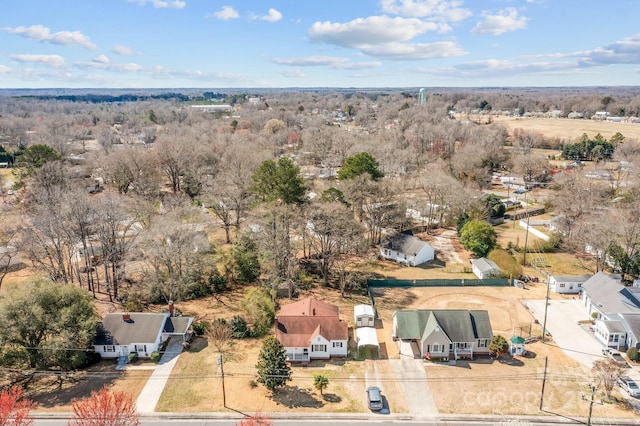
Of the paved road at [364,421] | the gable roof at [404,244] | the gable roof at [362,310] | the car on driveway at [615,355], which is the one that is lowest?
the paved road at [364,421]

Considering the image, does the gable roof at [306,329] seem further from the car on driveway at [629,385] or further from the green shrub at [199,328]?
the car on driveway at [629,385]

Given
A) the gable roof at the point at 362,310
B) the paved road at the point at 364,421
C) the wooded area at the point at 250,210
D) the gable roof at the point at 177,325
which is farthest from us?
the wooded area at the point at 250,210

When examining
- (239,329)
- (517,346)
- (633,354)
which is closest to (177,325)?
(239,329)

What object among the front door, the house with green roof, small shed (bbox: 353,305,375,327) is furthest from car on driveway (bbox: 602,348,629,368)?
the front door

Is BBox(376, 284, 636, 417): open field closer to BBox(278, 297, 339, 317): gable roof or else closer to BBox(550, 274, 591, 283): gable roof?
BBox(278, 297, 339, 317): gable roof

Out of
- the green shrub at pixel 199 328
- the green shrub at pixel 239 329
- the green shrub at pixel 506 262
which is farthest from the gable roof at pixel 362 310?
the green shrub at pixel 506 262

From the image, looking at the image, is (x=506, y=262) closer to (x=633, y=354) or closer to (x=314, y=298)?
(x=633, y=354)

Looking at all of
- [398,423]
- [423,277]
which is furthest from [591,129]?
[398,423]
